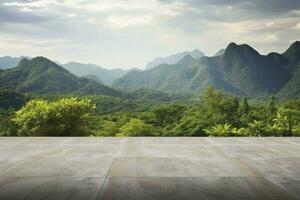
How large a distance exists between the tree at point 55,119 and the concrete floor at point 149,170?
3769 mm

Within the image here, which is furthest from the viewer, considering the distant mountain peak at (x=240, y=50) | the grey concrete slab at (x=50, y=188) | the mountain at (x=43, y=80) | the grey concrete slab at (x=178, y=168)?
the distant mountain peak at (x=240, y=50)

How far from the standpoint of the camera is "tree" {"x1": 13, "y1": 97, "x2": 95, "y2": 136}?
825cm

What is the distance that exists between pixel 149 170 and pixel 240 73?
160 m

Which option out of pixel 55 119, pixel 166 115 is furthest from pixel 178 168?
pixel 166 115

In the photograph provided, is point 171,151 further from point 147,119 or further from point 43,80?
point 43,80

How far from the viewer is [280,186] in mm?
2395

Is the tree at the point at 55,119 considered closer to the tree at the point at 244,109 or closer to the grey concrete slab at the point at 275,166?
the grey concrete slab at the point at 275,166

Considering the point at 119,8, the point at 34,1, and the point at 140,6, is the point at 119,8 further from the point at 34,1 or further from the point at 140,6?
the point at 34,1

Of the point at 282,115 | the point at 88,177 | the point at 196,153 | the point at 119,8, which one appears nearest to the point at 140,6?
the point at 119,8

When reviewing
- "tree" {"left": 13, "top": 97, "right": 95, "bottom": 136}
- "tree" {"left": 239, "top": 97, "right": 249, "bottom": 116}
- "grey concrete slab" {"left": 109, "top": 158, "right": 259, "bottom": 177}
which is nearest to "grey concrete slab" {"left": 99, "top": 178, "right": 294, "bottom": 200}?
"grey concrete slab" {"left": 109, "top": 158, "right": 259, "bottom": 177}

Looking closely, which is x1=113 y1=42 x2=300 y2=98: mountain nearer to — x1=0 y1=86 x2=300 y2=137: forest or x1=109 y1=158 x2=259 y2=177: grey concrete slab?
x1=0 y1=86 x2=300 y2=137: forest

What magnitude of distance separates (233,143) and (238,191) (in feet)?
7.28

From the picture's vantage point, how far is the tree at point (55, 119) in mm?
8250

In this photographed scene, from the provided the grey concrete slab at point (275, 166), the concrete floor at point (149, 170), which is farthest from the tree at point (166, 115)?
the grey concrete slab at point (275, 166)
